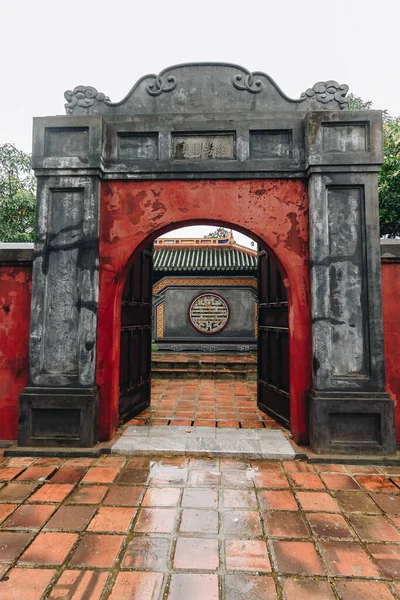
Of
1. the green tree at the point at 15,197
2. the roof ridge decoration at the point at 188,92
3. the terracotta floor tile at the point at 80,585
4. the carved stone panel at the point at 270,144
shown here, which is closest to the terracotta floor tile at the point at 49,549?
the terracotta floor tile at the point at 80,585

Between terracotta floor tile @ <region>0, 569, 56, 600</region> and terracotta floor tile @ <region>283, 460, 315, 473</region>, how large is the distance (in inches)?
96.5

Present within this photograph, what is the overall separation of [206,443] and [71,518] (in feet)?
6.01

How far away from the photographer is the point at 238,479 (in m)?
3.35

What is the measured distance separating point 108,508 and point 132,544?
1.78 ft

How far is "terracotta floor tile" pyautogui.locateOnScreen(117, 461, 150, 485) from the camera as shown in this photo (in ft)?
10.8

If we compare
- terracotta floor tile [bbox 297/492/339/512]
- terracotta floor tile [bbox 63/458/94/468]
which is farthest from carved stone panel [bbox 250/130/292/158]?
terracotta floor tile [bbox 63/458/94/468]

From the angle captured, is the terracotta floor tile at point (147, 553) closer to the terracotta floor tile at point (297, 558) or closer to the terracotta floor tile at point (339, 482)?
the terracotta floor tile at point (297, 558)

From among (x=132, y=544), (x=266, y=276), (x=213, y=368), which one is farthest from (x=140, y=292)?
(x=213, y=368)

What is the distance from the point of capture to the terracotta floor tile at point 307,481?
3.23 m

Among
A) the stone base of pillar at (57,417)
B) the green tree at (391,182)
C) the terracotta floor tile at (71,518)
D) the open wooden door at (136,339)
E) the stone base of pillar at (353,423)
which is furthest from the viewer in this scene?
the green tree at (391,182)

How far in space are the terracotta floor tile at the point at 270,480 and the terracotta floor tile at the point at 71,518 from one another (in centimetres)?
160

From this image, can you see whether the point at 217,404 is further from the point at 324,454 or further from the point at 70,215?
the point at 70,215

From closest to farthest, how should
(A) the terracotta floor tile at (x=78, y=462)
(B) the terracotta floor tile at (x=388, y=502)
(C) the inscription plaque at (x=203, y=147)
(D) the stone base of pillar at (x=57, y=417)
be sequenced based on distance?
(B) the terracotta floor tile at (x=388, y=502) → (A) the terracotta floor tile at (x=78, y=462) → (D) the stone base of pillar at (x=57, y=417) → (C) the inscription plaque at (x=203, y=147)

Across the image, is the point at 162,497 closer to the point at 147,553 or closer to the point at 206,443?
the point at 147,553
